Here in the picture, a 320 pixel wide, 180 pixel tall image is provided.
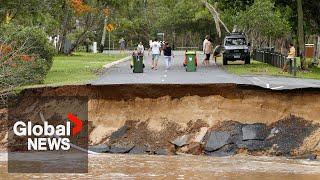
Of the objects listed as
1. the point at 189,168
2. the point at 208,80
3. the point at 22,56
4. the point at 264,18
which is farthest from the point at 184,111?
the point at 264,18

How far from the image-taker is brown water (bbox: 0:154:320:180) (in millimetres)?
18297

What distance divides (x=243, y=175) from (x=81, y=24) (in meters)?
60.1

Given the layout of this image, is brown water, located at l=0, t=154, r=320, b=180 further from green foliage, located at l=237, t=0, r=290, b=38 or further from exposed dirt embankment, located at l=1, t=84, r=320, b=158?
green foliage, located at l=237, t=0, r=290, b=38

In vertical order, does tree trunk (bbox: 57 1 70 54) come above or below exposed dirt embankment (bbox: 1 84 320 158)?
above

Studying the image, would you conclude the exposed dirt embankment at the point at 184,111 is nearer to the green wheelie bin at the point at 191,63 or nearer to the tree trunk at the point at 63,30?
the green wheelie bin at the point at 191,63

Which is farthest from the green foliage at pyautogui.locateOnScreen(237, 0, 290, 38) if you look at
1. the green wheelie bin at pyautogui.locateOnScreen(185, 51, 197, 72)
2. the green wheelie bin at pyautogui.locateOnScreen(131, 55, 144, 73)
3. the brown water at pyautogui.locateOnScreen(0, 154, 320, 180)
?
the brown water at pyautogui.locateOnScreen(0, 154, 320, 180)

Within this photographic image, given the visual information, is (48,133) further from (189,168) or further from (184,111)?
(189,168)

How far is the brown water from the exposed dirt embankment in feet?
6.23

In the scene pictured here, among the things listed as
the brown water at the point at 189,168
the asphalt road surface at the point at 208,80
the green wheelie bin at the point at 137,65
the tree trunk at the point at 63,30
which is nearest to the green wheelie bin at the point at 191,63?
the green wheelie bin at the point at 137,65

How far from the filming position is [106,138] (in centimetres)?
2514

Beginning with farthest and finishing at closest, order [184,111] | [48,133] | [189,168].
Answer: [184,111], [48,133], [189,168]

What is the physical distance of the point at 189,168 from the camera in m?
A: 20.1

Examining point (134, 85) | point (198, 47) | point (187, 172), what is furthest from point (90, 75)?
point (198, 47)

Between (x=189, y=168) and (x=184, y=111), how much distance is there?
6.15 metres
